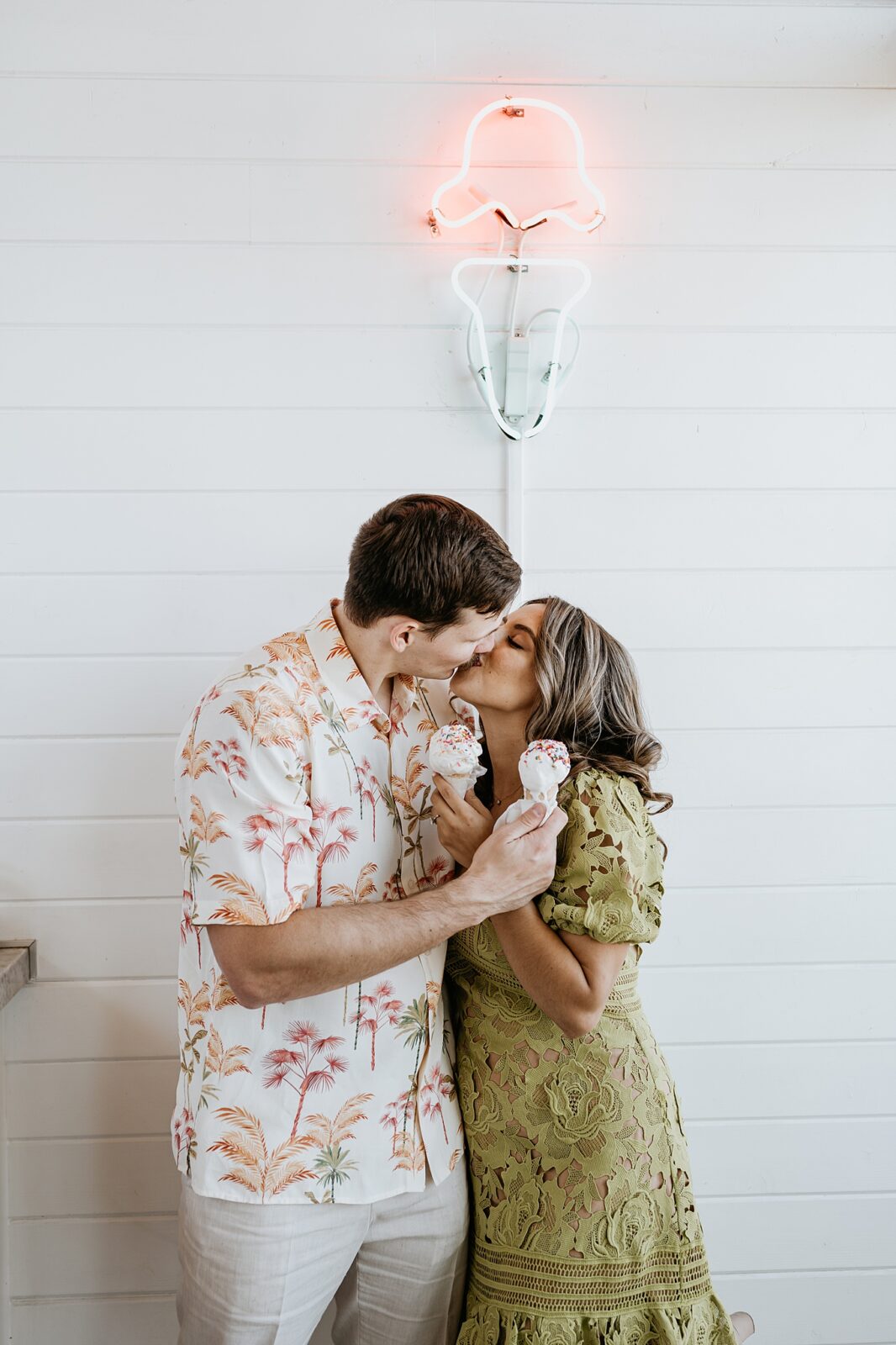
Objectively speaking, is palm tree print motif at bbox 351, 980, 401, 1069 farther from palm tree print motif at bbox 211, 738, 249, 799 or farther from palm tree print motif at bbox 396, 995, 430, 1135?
palm tree print motif at bbox 211, 738, 249, 799

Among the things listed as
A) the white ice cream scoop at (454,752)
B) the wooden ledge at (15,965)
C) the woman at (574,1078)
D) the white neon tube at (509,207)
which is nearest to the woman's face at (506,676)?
the woman at (574,1078)

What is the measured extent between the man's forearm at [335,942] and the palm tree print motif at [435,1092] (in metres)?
0.23

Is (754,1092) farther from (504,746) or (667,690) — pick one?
(504,746)

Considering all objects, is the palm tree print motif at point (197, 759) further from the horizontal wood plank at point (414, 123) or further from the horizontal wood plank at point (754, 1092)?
the horizontal wood plank at point (414, 123)

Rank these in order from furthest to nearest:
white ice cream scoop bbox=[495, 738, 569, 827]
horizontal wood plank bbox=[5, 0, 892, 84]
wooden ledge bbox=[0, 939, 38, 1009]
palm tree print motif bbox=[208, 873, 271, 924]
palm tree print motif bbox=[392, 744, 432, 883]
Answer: horizontal wood plank bbox=[5, 0, 892, 84]
wooden ledge bbox=[0, 939, 38, 1009]
palm tree print motif bbox=[392, 744, 432, 883]
white ice cream scoop bbox=[495, 738, 569, 827]
palm tree print motif bbox=[208, 873, 271, 924]

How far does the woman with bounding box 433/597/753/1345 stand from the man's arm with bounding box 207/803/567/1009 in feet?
0.21

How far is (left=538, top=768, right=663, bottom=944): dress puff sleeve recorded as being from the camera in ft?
4.63

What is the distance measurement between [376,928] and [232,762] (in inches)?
11.1

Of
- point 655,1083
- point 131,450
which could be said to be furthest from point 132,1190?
point 131,450

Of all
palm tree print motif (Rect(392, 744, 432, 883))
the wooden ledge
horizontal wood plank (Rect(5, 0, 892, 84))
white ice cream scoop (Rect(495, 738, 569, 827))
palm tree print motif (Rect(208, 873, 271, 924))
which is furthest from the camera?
horizontal wood plank (Rect(5, 0, 892, 84))

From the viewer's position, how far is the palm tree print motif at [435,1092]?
146 cm

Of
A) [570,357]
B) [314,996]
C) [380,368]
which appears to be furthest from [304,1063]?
[570,357]

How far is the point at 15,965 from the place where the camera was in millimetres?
1731

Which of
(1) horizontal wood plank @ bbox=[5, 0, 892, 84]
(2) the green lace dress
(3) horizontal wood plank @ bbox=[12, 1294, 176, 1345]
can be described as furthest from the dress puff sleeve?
(1) horizontal wood plank @ bbox=[5, 0, 892, 84]
